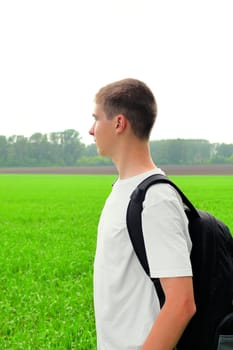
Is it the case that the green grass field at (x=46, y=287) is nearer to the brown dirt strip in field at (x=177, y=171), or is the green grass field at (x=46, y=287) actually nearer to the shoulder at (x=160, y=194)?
the shoulder at (x=160, y=194)

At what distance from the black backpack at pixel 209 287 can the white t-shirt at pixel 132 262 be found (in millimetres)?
82

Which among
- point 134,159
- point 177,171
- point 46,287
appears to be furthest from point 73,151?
point 134,159

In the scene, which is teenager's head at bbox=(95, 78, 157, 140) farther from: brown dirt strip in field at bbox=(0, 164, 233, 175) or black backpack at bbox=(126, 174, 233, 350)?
brown dirt strip in field at bbox=(0, 164, 233, 175)

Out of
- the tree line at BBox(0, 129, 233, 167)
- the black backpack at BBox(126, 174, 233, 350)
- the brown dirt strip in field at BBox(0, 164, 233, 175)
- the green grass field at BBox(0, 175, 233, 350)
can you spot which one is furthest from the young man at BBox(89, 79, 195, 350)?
the tree line at BBox(0, 129, 233, 167)

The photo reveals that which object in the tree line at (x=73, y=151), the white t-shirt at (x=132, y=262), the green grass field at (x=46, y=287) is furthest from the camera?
the tree line at (x=73, y=151)

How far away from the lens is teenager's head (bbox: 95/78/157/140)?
6.44 ft

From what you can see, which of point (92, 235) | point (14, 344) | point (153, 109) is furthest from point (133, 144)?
point (92, 235)

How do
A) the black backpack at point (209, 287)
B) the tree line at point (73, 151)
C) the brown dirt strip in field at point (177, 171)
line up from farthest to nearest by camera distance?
the tree line at point (73, 151) → the brown dirt strip in field at point (177, 171) → the black backpack at point (209, 287)

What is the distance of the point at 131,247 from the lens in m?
1.88

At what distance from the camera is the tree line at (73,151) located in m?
111

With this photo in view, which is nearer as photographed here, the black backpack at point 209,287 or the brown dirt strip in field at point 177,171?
the black backpack at point 209,287

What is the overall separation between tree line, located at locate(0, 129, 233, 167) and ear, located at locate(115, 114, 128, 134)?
108067mm

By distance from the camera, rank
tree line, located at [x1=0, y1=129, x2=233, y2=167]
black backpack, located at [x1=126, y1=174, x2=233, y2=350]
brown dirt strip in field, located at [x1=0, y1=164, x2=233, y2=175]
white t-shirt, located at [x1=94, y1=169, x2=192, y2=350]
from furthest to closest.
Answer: tree line, located at [x1=0, y1=129, x2=233, y2=167] → brown dirt strip in field, located at [x1=0, y1=164, x2=233, y2=175] → black backpack, located at [x1=126, y1=174, x2=233, y2=350] → white t-shirt, located at [x1=94, y1=169, x2=192, y2=350]

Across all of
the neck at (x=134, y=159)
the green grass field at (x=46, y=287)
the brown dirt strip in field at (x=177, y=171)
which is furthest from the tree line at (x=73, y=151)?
the neck at (x=134, y=159)
